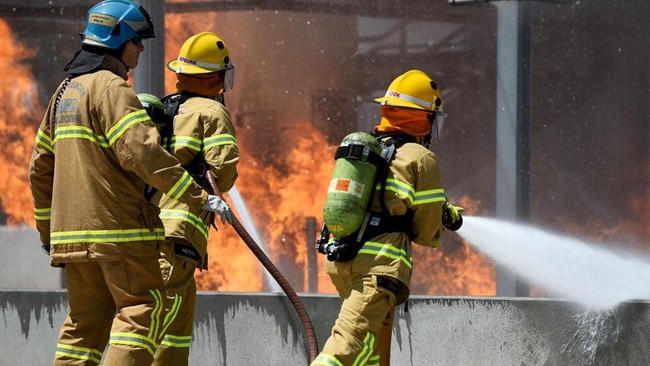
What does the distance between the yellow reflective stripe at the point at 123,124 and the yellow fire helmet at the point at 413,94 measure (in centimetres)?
125

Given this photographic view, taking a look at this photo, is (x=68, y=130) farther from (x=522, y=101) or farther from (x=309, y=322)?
(x=522, y=101)

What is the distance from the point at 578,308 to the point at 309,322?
1.40m

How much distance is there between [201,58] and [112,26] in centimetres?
96

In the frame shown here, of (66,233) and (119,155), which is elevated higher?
(119,155)

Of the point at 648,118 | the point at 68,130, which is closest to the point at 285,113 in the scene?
the point at 648,118

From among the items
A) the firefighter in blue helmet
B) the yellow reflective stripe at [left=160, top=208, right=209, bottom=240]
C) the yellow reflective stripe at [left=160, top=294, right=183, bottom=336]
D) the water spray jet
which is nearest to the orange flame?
the water spray jet

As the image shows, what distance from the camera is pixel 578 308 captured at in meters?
6.22

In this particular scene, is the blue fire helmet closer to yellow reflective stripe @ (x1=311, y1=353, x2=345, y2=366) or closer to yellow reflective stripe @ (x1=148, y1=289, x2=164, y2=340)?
yellow reflective stripe @ (x1=148, y1=289, x2=164, y2=340)

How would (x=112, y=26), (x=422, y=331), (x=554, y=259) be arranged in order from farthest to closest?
(x=554, y=259) < (x=422, y=331) < (x=112, y=26)

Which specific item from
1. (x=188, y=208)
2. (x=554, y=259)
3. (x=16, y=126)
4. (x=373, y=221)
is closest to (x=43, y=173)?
(x=188, y=208)

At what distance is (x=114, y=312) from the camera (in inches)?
199

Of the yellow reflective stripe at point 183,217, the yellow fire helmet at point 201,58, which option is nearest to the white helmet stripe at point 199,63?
the yellow fire helmet at point 201,58

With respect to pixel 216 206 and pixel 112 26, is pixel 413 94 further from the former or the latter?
pixel 112 26

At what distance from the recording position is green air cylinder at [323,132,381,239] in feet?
16.9
